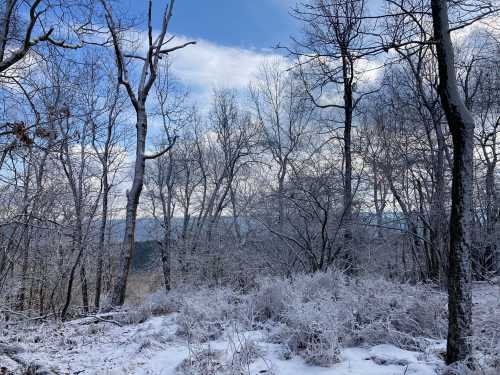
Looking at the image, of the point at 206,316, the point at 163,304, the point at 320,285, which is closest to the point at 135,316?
the point at 163,304

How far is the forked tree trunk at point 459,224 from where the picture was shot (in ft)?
11.8

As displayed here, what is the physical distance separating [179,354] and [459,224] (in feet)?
11.0

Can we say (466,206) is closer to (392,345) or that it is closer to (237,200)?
(392,345)

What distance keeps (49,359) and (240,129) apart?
18.6m

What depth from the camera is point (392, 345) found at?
4359 mm

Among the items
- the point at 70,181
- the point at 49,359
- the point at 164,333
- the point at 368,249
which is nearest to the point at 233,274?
the point at 368,249

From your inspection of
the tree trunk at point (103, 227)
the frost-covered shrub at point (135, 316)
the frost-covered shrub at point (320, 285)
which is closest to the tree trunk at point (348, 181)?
the frost-covered shrub at point (320, 285)

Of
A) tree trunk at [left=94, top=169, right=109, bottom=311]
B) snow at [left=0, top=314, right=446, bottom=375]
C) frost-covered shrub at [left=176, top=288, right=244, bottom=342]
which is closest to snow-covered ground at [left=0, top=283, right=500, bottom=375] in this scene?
→ snow at [left=0, top=314, right=446, bottom=375]

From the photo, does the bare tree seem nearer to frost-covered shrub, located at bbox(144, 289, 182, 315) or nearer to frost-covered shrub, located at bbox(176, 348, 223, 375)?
frost-covered shrub, located at bbox(144, 289, 182, 315)

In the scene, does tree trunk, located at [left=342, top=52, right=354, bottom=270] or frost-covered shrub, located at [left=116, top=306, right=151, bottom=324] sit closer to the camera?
frost-covered shrub, located at [left=116, top=306, right=151, bottom=324]

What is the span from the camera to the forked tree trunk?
360 centimetres

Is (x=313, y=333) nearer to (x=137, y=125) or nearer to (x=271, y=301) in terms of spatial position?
(x=271, y=301)

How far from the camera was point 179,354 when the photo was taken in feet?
15.1

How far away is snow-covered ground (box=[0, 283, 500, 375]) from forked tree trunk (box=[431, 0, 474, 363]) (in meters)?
0.36
